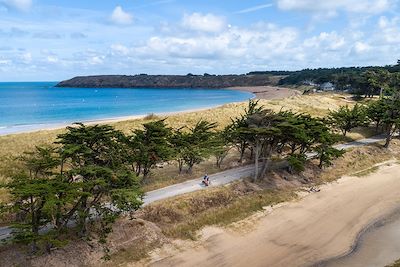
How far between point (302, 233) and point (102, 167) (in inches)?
471

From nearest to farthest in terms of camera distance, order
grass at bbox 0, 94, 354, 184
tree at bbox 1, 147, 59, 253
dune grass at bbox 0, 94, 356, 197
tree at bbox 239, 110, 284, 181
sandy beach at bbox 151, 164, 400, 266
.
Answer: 1. tree at bbox 1, 147, 59, 253
2. sandy beach at bbox 151, 164, 400, 266
3. tree at bbox 239, 110, 284, 181
4. dune grass at bbox 0, 94, 356, 197
5. grass at bbox 0, 94, 354, 184

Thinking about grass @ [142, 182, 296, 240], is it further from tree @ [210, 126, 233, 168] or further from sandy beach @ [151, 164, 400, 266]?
tree @ [210, 126, 233, 168]

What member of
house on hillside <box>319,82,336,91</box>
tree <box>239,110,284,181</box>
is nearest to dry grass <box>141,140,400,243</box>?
tree <box>239,110,284,181</box>

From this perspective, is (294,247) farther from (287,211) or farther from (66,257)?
(66,257)

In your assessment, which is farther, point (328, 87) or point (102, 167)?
point (328, 87)

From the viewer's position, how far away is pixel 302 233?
24.0 metres

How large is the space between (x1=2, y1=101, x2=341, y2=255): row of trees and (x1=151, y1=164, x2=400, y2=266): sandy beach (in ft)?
12.9

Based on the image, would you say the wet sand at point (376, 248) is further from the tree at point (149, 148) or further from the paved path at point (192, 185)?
the tree at point (149, 148)

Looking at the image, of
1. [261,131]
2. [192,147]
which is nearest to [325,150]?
[261,131]

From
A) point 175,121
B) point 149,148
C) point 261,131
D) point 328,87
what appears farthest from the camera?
point 328,87

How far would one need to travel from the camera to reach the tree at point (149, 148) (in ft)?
94.2

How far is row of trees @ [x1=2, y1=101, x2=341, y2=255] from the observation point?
18.2m

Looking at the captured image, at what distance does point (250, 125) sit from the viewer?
30.6 meters

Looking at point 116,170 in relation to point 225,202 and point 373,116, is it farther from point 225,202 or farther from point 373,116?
point 373,116
